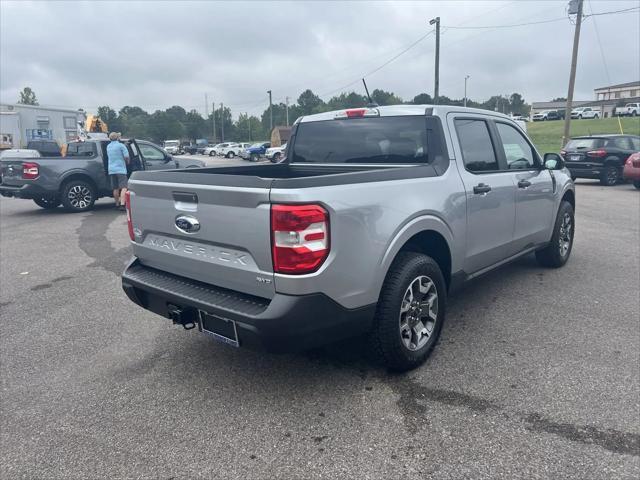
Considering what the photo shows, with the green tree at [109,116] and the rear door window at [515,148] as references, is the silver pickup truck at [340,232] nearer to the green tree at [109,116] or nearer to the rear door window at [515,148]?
the rear door window at [515,148]

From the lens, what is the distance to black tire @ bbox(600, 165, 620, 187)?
51.8ft

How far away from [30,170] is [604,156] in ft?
52.3

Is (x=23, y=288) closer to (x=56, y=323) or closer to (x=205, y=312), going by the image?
(x=56, y=323)

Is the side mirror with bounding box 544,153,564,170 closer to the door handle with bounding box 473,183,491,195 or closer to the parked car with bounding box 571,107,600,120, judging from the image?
the door handle with bounding box 473,183,491,195

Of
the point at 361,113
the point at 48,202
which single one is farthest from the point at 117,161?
the point at 361,113

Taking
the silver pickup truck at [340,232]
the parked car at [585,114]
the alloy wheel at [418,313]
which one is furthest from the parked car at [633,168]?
the parked car at [585,114]

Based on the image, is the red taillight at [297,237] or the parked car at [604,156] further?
the parked car at [604,156]

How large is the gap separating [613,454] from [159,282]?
2.86 metres

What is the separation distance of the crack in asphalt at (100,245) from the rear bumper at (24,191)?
103cm

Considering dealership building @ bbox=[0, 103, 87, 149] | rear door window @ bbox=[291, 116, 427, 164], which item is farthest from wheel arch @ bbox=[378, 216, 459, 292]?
dealership building @ bbox=[0, 103, 87, 149]

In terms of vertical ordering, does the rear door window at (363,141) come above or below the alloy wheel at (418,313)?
above

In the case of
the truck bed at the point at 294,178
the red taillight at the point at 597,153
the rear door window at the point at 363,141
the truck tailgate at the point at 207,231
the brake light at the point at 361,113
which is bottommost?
the red taillight at the point at 597,153

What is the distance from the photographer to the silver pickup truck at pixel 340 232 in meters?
2.71

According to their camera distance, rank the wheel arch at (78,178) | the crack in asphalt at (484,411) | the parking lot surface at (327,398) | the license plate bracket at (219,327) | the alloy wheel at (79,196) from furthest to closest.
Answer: the alloy wheel at (79,196), the wheel arch at (78,178), the license plate bracket at (219,327), the crack in asphalt at (484,411), the parking lot surface at (327,398)
